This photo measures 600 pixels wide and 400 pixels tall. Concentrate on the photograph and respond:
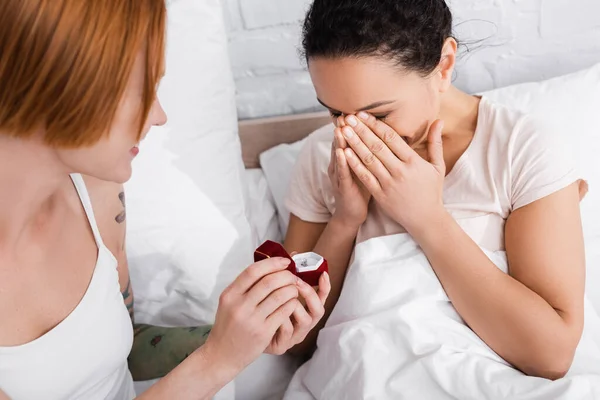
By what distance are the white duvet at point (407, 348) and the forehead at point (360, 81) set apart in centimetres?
27

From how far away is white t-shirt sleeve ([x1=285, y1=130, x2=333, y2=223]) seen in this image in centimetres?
134

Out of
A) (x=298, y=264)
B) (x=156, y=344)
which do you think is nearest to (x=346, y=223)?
(x=298, y=264)

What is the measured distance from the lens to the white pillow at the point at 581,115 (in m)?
1.36

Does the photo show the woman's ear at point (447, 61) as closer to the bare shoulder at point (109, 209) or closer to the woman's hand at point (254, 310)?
the woman's hand at point (254, 310)

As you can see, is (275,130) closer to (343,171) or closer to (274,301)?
(343,171)

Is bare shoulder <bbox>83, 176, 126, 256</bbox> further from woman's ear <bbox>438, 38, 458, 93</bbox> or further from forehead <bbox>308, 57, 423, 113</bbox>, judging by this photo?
woman's ear <bbox>438, 38, 458, 93</bbox>

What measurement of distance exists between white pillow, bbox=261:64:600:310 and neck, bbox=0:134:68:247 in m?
0.65

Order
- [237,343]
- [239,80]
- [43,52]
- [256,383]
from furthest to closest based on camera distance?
[239,80] → [256,383] → [237,343] → [43,52]

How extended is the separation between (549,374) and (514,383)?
136mm

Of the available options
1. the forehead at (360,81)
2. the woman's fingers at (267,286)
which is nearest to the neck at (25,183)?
the woman's fingers at (267,286)

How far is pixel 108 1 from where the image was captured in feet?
2.25

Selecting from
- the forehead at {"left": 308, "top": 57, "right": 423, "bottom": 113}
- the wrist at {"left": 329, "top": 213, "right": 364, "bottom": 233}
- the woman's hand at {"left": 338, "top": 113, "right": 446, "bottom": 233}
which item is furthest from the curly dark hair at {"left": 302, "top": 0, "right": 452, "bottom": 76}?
the wrist at {"left": 329, "top": 213, "right": 364, "bottom": 233}

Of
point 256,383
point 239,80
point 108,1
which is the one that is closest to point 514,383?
point 256,383

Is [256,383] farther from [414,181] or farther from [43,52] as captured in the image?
[43,52]
